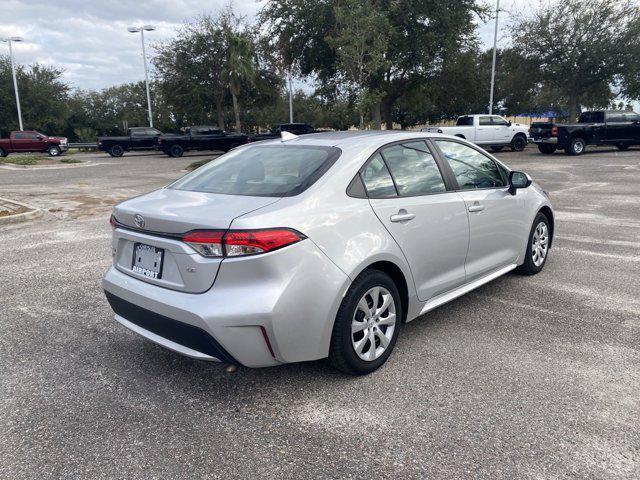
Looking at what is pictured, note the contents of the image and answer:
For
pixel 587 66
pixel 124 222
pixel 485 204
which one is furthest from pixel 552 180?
pixel 587 66

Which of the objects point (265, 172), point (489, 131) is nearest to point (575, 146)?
point (489, 131)

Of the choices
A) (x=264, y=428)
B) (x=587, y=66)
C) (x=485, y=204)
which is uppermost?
(x=587, y=66)

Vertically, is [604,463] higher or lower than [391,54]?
lower

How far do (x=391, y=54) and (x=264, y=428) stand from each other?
24.9 meters

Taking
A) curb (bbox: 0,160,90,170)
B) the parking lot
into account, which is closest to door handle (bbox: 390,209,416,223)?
the parking lot

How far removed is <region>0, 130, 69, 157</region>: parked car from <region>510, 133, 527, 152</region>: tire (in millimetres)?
26850

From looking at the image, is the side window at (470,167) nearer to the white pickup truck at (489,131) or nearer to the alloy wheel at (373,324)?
the alloy wheel at (373,324)

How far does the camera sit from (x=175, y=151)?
28.8 m

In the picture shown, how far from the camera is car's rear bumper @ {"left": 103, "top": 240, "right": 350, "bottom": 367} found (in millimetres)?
2758

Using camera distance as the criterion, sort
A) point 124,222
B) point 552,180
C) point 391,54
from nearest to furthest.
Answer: point 124,222 → point 552,180 → point 391,54

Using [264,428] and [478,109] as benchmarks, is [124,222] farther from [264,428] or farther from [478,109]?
[478,109]

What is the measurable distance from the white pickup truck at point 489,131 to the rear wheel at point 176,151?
45.1 ft

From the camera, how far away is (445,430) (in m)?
2.76

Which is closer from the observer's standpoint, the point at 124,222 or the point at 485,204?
the point at 124,222
